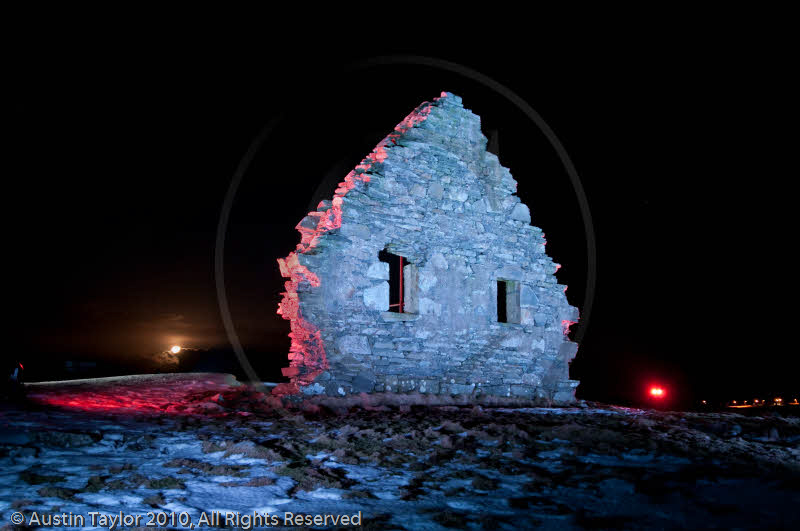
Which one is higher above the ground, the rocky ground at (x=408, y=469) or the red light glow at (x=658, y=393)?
the rocky ground at (x=408, y=469)

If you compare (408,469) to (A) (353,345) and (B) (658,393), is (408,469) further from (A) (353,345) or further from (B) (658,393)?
(B) (658,393)

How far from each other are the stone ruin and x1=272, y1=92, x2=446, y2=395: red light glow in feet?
0.07

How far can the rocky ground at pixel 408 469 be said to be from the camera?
7.05 ft

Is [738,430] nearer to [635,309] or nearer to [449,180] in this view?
[449,180]

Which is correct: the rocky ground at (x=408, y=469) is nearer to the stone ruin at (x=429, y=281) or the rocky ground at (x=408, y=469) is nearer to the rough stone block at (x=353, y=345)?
the rough stone block at (x=353, y=345)

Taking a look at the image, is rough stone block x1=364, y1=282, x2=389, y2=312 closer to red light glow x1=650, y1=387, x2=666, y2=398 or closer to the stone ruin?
the stone ruin

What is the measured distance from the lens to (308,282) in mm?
6398

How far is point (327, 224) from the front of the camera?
6.82 m

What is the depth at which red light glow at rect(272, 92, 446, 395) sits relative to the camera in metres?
6.31

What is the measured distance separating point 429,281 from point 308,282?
5.94ft

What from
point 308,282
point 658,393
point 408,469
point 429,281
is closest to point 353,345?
point 308,282

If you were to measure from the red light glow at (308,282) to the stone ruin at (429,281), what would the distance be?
2 centimetres
